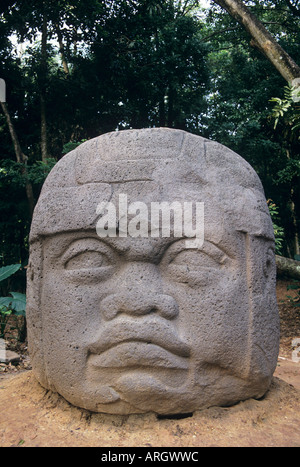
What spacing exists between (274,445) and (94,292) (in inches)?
59.6

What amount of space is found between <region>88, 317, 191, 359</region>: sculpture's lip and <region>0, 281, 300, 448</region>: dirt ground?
1.66 feet

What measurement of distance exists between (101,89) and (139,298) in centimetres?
740

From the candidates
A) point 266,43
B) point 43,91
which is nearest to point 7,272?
point 43,91

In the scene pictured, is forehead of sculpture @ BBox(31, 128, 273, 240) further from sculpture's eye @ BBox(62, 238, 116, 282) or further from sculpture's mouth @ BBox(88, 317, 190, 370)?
sculpture's mouth @ BBox(88, 317, 190, 370)

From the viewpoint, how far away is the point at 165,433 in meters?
2.63

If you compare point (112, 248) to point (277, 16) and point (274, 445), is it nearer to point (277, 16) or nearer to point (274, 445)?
point (274, 445)

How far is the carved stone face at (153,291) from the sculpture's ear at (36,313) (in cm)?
1

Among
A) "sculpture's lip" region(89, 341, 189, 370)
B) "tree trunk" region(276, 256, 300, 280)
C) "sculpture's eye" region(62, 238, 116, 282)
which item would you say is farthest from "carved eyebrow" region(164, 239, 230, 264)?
"tree trunk" region(276, 256, 300, 280)

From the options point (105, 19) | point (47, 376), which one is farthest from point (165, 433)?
point (105, 19)

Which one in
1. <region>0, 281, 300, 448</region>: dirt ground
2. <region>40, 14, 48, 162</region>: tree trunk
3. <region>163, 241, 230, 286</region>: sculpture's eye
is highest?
<region>40, 14, 48, 162</region>: tree trunk

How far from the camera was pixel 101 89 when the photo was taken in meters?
9.03

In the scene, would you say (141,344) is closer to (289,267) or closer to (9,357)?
(9,357)

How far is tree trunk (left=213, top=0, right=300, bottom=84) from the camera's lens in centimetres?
681

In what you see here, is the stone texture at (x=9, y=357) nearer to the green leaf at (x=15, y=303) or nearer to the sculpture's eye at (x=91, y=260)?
the green leaf at (x=15, y=303)
